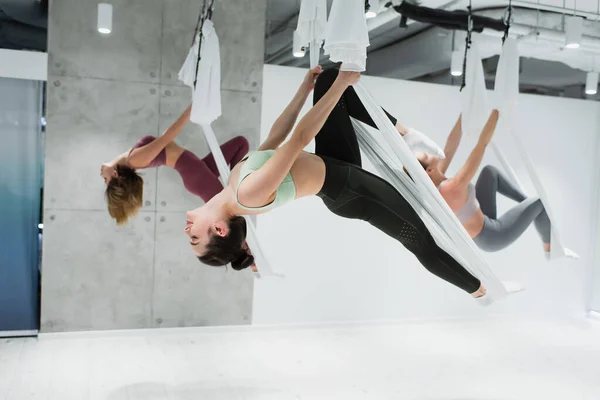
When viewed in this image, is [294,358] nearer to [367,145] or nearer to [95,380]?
[95,380]

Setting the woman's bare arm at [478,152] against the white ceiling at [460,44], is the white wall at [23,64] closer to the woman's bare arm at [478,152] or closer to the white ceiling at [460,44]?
the white ceiling at [460,44]

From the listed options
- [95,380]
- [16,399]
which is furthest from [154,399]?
[16,399]

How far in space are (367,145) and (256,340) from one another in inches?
112

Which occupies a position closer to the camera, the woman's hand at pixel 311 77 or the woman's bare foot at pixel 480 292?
the woman's hand at pixel 311 77

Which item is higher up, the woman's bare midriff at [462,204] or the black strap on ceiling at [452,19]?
the black strap on ceiling at [452,19]

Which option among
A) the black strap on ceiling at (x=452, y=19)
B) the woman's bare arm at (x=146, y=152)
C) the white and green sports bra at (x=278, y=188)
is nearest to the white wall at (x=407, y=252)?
the black strap on ceiling at (x=452, y=19)

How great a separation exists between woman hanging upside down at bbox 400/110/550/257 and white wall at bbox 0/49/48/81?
10.3 feet

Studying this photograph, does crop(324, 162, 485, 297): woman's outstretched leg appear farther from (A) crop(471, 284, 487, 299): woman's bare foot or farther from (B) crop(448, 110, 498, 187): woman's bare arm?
(B) crop(448, 110, 498, 187): woman's bare arm

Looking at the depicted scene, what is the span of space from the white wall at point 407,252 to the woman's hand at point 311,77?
2544mm

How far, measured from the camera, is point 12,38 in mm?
4766

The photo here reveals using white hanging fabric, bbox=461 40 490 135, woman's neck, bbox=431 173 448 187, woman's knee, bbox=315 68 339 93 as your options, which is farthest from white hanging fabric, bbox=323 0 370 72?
woman's neck, bbox=431 173 448 187

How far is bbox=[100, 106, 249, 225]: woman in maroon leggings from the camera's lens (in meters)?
3.84

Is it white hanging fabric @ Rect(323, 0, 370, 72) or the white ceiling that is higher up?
the white ceiling

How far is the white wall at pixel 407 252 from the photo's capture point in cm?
552
